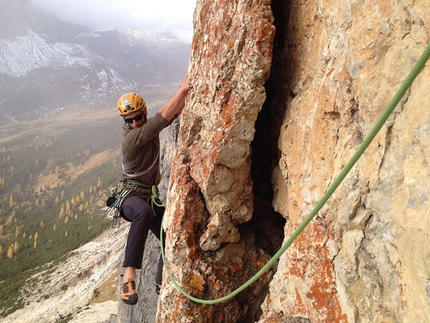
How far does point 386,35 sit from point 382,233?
5.07 feet

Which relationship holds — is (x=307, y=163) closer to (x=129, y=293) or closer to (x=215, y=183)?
(x=215, y=183)

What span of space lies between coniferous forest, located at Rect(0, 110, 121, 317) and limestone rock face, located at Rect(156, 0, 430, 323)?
5121 cm

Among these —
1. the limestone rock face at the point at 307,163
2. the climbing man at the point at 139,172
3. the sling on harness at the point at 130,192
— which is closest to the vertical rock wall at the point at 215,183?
the limestone rock face at the point at 307,163

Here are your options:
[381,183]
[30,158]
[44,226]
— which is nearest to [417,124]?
[381,183]

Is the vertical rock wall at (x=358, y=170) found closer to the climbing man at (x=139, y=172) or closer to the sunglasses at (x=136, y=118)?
the climbing man at (x=139, y=172)

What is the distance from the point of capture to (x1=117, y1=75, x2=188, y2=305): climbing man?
5668 millimetres

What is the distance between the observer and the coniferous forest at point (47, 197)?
7651cm

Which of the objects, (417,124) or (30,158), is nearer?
(417,124)

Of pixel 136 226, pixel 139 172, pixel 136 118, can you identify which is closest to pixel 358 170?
pixel 136 226

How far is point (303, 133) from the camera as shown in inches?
152

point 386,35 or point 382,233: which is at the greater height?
point 386,35

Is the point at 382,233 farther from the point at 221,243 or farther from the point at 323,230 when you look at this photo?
the point at 221,243

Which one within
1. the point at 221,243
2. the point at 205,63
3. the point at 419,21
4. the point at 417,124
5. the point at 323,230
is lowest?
the point at 221,243

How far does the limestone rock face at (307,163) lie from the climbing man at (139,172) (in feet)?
2.07
